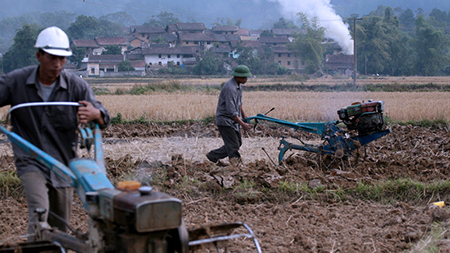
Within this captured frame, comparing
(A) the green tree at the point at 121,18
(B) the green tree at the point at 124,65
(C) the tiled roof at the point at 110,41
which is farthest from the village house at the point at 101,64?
(A) the green tree at the point at 121,18

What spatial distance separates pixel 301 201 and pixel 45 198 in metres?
3.31

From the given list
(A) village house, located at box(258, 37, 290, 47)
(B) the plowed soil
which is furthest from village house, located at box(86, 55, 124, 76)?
(B) the plowed soil

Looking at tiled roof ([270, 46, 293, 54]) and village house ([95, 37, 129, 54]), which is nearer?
tiled roof ([270, 46, 293, 54])

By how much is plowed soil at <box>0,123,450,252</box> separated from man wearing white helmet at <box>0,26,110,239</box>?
1.45 metres

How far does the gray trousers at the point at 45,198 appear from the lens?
3.26 metres

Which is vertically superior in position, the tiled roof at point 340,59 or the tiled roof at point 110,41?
the tiled roof at point 110,41

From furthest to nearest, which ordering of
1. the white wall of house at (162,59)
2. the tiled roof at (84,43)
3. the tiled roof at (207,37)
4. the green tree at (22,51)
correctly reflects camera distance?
the tiled roof at (207,37) → the tiled roof at (84,43) → the white wall of house at (162,59) → the green tree at (22,51)

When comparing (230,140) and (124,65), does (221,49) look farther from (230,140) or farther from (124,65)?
(230,140)

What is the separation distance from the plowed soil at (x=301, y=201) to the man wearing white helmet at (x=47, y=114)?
1.45 metres

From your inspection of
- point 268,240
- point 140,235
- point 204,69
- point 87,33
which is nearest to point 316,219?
point 268,240

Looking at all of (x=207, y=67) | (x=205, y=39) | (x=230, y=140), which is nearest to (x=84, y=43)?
(x=205, y=39)

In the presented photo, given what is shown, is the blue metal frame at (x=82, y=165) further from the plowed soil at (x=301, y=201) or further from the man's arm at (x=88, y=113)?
the plowed soil at (x=301, y=201)

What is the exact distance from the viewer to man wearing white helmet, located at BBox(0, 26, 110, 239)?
3.28 m

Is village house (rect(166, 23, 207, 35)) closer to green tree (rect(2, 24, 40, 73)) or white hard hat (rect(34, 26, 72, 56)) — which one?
green tree (rect(2, 24, 40, 73))
